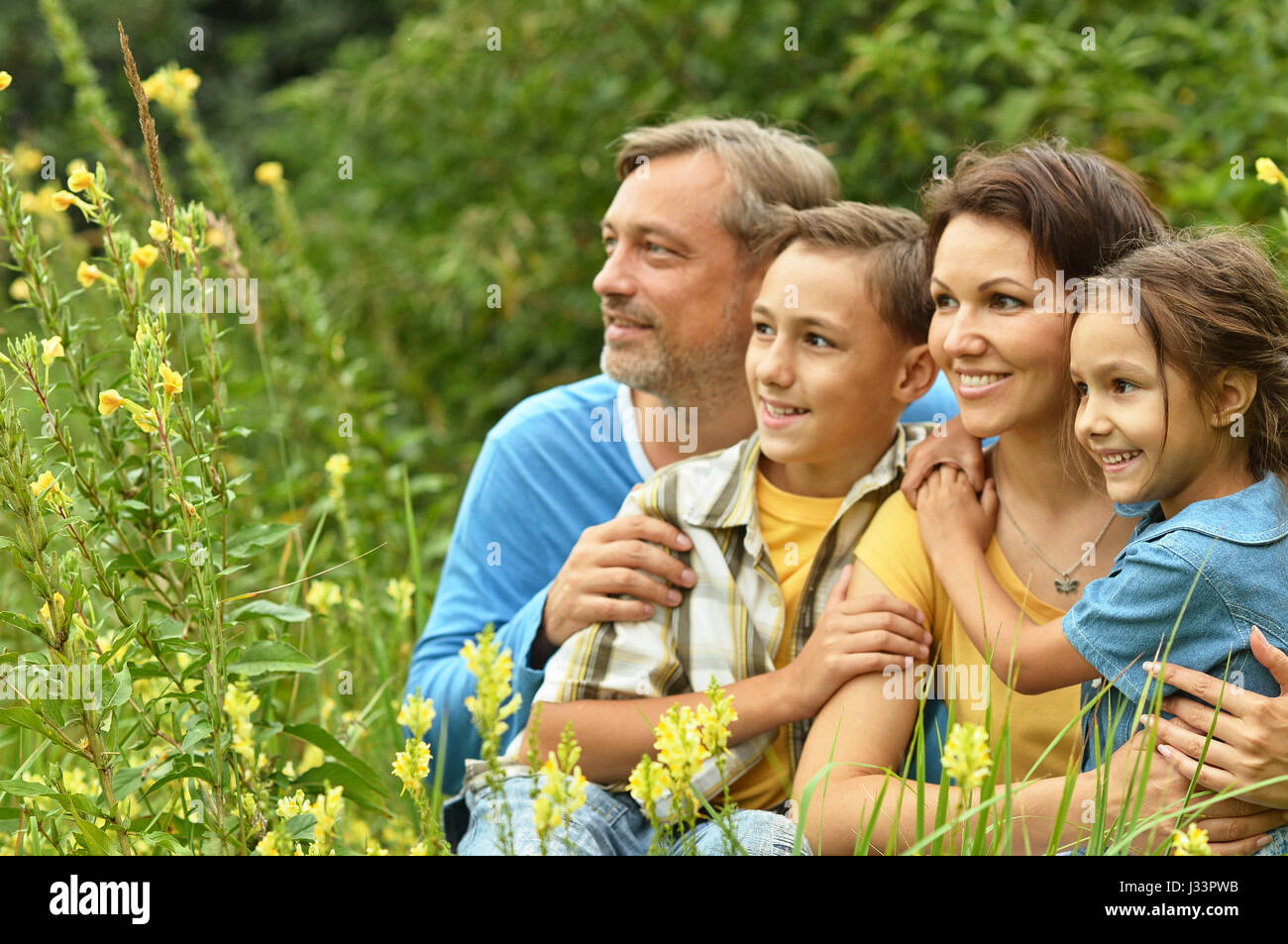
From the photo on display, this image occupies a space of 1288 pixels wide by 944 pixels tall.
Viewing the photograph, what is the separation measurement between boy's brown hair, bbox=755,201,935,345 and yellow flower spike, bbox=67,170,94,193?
1.22 metres

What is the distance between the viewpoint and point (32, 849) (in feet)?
6.24

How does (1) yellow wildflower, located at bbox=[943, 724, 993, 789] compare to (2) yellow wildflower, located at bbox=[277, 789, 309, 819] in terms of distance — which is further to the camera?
(2) yellow wildflower, located at bbox=[277, 789, 309, 819]

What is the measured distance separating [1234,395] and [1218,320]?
0.12 m

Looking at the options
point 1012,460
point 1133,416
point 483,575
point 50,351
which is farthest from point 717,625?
point 50,351

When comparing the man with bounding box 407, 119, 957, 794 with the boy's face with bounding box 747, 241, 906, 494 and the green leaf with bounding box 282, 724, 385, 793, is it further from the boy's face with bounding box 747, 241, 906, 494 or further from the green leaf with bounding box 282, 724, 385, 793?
the green leaf with bounding box 282, 724, 385, 793

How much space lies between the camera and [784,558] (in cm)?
234

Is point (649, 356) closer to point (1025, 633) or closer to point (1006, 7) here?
point (1025, 633)

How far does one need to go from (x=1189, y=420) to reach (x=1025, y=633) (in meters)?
0.41

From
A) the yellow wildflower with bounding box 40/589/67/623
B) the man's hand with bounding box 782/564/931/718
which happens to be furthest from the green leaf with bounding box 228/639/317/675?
the man's hand with bounding box 782/564/931/718

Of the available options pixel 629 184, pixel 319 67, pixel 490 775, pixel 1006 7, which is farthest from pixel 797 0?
pixel 319 67

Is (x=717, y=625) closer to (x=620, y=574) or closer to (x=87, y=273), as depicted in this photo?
(x=620, y=574)

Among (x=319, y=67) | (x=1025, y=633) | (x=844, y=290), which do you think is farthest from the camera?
(x=319, y=67)

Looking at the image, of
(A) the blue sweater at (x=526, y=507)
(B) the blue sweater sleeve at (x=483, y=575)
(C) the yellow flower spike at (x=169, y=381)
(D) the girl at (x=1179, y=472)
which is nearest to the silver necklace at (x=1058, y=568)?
(D) the girl at (x=1179, y=472)

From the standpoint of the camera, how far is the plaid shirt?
227 cm
